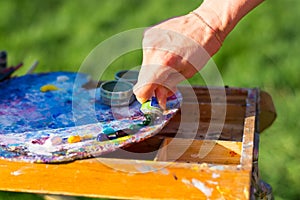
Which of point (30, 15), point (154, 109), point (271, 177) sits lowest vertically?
point (271, 177)

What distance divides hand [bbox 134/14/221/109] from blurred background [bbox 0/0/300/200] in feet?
3.15

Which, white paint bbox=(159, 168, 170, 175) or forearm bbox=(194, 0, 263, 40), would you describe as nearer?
white paint bbox=(159, 168, 170, 175)

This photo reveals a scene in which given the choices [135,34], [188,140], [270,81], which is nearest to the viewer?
[188,140]

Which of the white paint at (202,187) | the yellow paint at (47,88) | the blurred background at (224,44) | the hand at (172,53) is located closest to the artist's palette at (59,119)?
the yellow paint at (47,88)

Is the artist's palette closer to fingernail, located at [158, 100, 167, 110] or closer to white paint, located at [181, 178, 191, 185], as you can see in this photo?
fingernail, located at [158, 100, 167, 110]

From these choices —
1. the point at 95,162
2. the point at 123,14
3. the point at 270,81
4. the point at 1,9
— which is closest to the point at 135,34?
the point at 123,14

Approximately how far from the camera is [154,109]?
1.47 metres

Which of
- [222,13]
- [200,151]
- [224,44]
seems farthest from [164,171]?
[224,44]

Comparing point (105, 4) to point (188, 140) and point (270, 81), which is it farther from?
point (188, 140)

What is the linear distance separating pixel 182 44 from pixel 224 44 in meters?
1.68

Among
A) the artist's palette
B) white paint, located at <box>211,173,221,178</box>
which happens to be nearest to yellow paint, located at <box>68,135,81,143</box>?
the artist's palette

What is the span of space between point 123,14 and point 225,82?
39.9 inches

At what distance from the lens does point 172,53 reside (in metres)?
1.40

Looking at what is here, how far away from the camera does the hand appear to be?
1398 mm
